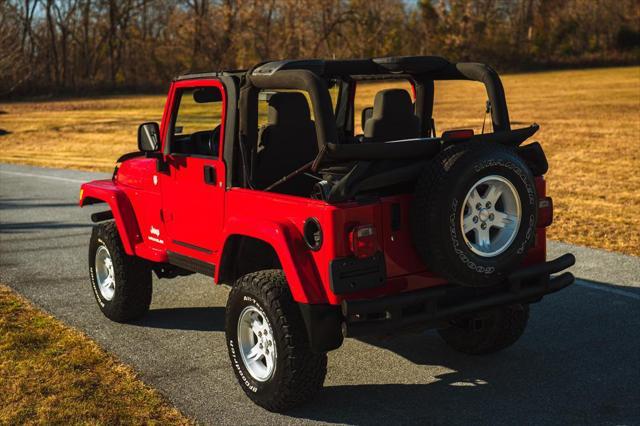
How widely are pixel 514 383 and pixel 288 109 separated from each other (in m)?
2.26

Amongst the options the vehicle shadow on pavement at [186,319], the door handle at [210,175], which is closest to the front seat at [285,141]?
the door handle at [210,175]

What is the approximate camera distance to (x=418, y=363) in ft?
18.2

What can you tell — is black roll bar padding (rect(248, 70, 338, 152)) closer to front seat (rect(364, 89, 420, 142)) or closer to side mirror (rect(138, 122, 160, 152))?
front seat (rect(364, 89, 420, 142))

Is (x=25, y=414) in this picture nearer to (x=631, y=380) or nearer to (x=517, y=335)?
(x=517, y=335)

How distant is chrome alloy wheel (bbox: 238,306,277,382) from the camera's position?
4.75 m

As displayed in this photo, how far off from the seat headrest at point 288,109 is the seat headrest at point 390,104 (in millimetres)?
466

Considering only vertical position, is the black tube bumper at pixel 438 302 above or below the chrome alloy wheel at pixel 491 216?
below

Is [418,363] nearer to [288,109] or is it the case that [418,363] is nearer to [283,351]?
[283,351]

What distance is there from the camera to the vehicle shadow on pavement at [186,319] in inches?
256

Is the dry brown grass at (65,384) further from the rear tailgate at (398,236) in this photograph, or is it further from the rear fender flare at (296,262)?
the rear tailgate at (398,236)

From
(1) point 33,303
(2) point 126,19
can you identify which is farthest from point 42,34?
(1) point 33,303

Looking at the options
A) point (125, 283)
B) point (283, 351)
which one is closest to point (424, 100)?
point (283, 351)

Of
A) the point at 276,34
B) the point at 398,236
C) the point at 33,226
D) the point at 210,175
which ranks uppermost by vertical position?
the point at 276,34

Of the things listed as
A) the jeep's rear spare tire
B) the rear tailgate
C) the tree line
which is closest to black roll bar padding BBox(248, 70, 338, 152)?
the rear tailgate
